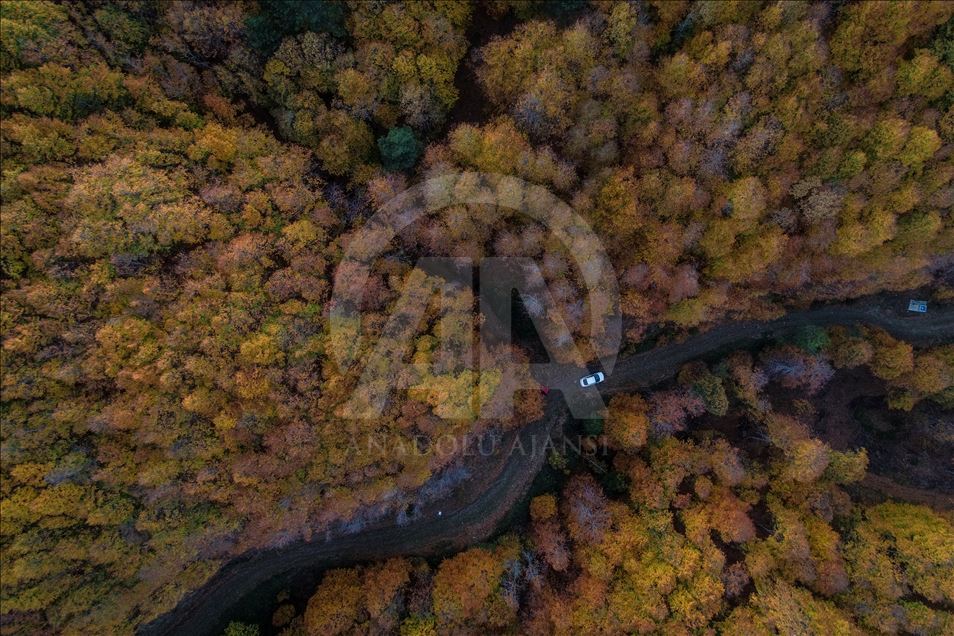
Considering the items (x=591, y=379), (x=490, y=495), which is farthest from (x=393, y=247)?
(x=490, y=495)

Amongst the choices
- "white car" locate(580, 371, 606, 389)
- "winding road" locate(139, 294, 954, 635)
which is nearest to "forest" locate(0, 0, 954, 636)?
"winding road" locate(139, 294, 954, 635)

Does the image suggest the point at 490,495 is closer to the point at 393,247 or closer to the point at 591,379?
the point at 591,379

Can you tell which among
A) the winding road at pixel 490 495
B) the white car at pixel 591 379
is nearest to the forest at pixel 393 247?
the winding road at pixel 490 495

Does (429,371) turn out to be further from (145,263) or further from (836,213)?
(836,213)

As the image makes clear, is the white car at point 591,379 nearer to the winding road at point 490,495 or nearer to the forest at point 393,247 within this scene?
the winding road at point 490,495

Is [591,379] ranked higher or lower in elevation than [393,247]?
lower

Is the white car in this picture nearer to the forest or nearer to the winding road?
the winding road

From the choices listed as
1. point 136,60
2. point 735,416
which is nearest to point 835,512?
point 735,416
